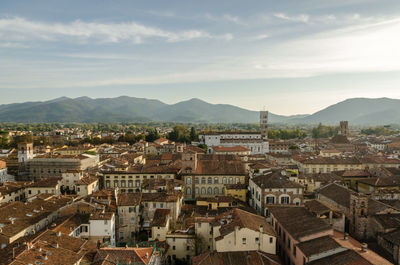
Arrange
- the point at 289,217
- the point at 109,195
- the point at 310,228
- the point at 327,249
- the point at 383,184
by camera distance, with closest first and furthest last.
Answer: the point at 327,249 < the point at 310,228 < the point at 289,217 < the point at 109,195 < the point at 383,184

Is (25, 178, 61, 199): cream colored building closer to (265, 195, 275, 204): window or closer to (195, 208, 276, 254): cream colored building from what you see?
(195, 208, 276, 254): cream colored building

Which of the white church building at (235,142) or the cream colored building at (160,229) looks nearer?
the cream colored building at (160,229)

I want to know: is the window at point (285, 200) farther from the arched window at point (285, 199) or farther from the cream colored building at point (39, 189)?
the cream colored building at point (39, 189)

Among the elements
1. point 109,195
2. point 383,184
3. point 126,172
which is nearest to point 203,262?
point 109,195

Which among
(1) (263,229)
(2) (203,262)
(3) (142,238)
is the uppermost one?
(1) (263,229)

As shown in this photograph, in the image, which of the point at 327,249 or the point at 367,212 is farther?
the point at 367,212

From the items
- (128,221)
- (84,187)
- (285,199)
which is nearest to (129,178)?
(84,187)

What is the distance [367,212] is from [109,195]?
34.0m

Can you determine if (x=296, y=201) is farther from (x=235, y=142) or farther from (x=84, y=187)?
(x=235, y=142)

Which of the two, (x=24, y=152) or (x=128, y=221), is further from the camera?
(x=24, y=152)

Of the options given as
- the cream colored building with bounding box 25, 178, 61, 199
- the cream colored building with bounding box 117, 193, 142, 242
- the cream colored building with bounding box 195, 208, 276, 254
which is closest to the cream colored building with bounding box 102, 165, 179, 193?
the cream colored building with bounding box 25, 178, 61, 199

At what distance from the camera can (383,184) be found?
159ft

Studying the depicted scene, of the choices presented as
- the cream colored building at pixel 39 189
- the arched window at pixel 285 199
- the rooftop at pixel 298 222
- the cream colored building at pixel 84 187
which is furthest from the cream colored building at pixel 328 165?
the cream colored building at pixel 39 189

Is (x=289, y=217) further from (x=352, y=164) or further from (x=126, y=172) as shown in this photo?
(x=352, y=164)
